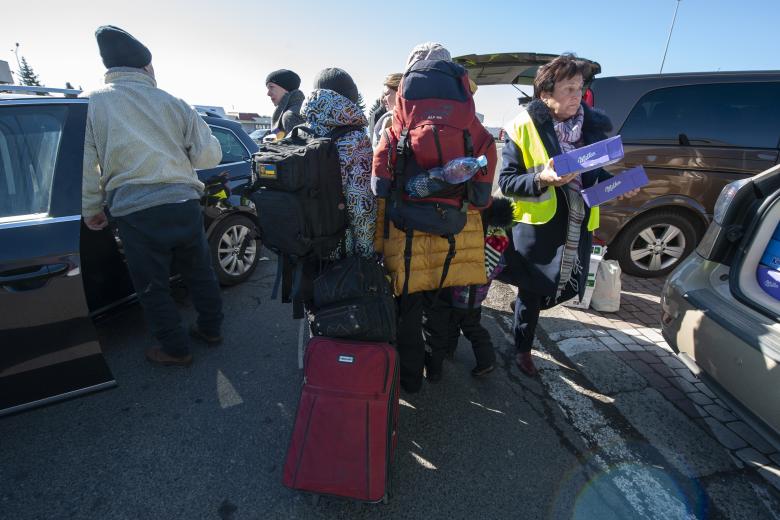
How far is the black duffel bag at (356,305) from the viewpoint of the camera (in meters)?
1.72

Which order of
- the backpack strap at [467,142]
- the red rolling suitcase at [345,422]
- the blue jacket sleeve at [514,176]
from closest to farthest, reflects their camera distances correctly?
the red rolling suitcase at [345,422] → the backpack strap at [467,142] → the blue jacket sleeve at [514,176]

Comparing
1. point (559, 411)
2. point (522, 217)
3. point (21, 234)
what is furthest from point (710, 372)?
point (21, 234)

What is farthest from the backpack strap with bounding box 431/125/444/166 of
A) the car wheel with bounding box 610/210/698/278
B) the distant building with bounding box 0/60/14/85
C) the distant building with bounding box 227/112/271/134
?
the distant building with bounding box 227/112/271/134

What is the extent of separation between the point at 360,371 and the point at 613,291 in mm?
2739

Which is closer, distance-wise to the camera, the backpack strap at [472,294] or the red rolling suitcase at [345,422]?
the red rolling suitcase at [345,422]

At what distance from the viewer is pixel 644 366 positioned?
271cm

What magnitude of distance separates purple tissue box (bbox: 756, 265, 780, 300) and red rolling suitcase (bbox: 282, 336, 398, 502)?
6.22 ft

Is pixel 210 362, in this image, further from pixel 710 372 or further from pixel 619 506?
Answer: pixel 710 372

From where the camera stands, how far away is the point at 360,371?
1663 millimetres

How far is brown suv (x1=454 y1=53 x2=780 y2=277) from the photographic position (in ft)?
11.8

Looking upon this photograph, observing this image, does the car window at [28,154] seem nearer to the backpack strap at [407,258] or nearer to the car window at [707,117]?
the backpack strap at [407,258]

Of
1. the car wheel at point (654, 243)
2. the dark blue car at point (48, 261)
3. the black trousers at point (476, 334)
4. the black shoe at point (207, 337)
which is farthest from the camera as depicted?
the car wheel at point (654, 243)

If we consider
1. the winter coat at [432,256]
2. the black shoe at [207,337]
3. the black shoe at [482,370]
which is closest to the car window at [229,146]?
the black shoe at [207,337]

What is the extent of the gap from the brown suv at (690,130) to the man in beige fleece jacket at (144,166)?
370cm
